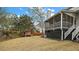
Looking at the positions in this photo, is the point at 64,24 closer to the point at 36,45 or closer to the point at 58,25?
the point at 58,25

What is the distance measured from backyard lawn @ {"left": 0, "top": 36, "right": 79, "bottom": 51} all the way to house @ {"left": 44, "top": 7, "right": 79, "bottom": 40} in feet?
0.26

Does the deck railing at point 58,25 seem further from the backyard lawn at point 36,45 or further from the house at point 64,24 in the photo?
the backyard lawn at point 36,45

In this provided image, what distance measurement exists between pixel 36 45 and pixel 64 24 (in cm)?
43

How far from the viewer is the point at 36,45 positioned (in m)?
4.39

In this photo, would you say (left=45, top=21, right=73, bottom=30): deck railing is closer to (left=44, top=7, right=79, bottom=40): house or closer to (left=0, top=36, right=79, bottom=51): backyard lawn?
(left=44, top=7, right=79, bottom=40): house

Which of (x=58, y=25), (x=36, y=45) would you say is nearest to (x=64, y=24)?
(x=58, y=25)

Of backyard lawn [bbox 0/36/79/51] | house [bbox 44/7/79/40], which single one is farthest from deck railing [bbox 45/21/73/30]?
backyard lawn [bbox 0/36/79/51]

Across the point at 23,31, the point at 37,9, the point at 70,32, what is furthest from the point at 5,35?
the point at 70,32

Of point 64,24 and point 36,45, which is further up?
point 64,24

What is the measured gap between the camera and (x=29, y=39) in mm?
4398

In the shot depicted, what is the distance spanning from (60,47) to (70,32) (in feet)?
0.73

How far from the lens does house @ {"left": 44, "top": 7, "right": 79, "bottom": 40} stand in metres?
4.37

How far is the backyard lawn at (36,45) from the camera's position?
14.4 ft
